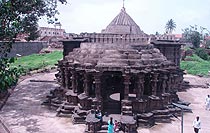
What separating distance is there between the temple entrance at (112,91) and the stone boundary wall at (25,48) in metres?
31.6

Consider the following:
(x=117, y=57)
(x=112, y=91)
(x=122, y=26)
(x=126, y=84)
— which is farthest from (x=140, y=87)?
(x=122, y=26)

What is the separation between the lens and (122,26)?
21.8 metres

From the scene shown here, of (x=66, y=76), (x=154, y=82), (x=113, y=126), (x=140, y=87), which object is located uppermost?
(x=66, y=76)

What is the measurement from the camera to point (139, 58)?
17.5 metres

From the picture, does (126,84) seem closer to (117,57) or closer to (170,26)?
(117,57)

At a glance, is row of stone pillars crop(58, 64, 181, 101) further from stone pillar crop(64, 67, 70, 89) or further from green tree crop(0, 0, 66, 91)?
green tree crop(0, 0, 66, 91)

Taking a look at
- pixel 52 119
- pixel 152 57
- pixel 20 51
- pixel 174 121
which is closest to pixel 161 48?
pixel 152 57

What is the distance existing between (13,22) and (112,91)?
39.4 feet

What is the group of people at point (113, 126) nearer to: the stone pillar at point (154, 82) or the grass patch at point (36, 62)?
the stone pillar at point (154, 82)

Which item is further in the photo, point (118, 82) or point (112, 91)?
point (112, 91)

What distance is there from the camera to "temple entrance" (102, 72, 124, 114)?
57.5ft

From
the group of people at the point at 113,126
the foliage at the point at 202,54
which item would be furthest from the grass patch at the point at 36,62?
the foliage at the point at 202,54

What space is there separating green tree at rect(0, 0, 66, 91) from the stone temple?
14.6 feet

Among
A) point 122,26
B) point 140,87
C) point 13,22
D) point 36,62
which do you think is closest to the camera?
point 13,22
